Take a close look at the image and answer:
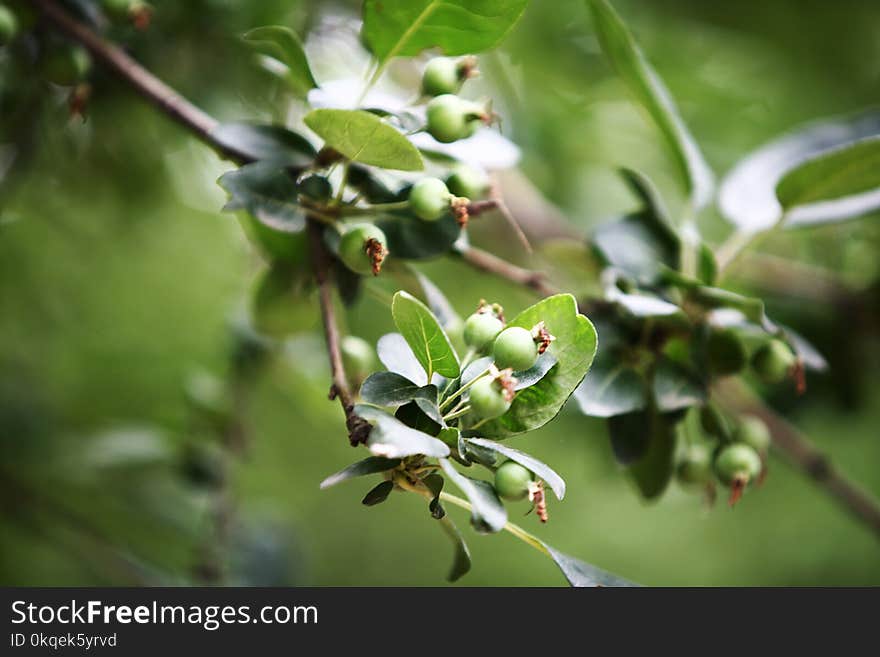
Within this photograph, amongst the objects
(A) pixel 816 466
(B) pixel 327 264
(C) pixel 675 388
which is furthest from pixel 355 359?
(A) pixel 816 466

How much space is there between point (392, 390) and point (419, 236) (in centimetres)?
20

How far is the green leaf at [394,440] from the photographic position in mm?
502

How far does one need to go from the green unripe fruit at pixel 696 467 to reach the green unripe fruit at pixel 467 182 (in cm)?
38

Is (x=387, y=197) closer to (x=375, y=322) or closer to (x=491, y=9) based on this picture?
(x=491, y=9)

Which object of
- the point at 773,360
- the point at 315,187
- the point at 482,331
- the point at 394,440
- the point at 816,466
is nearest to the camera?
the point at 394,440

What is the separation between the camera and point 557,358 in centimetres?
60

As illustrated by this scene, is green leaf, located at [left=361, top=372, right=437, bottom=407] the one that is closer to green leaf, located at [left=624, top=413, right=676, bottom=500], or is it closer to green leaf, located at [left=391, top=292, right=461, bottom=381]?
green leaf, located at [left=391, top=292, right=461, bottom=381]

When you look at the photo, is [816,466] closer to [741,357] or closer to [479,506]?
[741,357]

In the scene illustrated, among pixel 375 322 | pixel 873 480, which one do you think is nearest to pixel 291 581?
pixel 375 322

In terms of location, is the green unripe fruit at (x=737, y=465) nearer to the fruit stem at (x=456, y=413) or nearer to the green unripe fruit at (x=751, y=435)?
the green unripe fruit at (x=751, y=435)

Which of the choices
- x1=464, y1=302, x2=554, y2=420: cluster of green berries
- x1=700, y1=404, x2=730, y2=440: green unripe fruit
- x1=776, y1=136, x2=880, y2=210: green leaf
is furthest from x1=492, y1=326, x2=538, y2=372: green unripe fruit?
x1=776, y1=136, x2=880, y2=210: green leaf

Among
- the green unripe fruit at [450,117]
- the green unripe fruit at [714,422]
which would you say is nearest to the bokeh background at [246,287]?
the green unripe fruit at [714,422]

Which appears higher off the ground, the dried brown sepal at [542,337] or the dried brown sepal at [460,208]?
the dried brown sepal at [460,208]
